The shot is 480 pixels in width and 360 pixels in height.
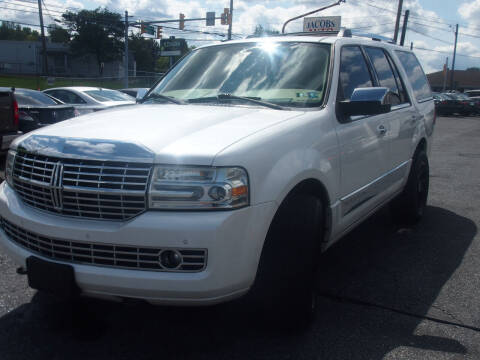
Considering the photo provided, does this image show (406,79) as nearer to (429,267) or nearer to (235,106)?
(429,267)

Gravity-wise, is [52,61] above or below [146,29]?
below

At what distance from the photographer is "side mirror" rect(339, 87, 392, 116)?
3.37 meters

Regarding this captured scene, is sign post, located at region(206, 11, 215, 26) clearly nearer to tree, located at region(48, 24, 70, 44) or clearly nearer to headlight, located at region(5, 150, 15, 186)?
headlight, located at region(5, 150, 15, 186)

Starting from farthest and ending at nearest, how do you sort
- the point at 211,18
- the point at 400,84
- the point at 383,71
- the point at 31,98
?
the point at 211,18, the point at 31,98, the point at 400,84, the point at 383,71

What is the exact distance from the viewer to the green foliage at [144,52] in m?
76.1

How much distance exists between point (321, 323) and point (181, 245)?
1.31 metres

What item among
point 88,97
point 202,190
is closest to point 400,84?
point 202,190

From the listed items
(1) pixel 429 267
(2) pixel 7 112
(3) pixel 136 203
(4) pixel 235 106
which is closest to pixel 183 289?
(3) pixel 136 203

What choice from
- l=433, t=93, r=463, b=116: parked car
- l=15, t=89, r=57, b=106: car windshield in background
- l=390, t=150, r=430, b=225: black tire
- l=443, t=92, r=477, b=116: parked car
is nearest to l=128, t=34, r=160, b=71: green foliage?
l=433, t=93, r=463, b=116: parked car

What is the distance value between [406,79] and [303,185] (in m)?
2.77

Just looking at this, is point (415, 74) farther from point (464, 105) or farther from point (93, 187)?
point (464, 105)

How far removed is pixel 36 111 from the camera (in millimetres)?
8969

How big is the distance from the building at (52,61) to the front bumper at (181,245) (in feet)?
209

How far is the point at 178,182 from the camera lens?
2.44 metres
